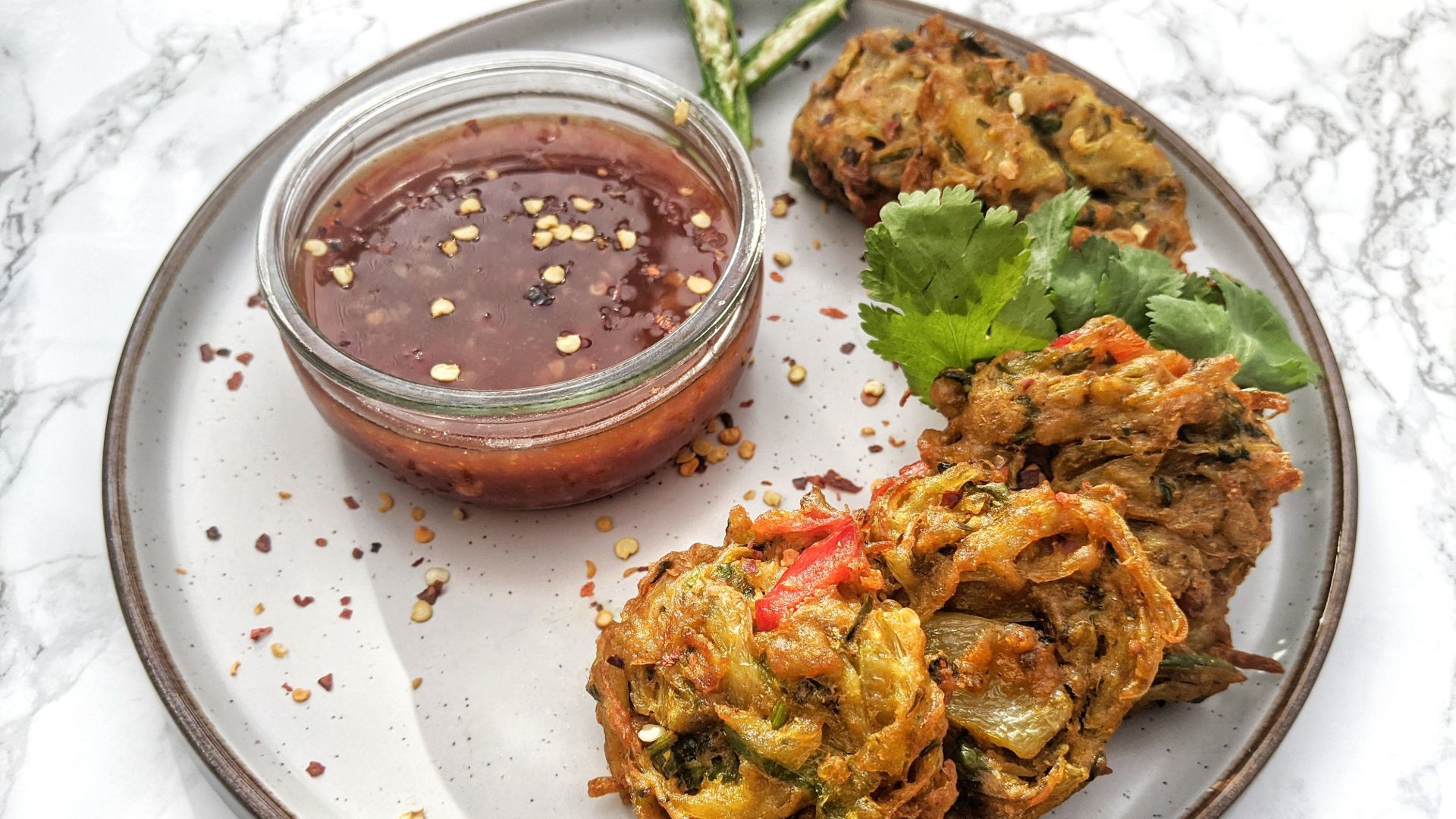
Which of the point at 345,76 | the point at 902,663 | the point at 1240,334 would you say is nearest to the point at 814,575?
the point at 902,663

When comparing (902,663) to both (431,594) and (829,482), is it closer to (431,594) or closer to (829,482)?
(829,482)

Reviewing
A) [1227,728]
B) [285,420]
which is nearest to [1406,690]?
[1227,728]

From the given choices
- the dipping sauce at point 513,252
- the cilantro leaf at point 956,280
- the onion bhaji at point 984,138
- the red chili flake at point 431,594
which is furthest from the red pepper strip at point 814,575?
the onion bhaji at point 984,138

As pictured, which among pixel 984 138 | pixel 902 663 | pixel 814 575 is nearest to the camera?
pixel 902 663

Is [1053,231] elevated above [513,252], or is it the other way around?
[1053,231]

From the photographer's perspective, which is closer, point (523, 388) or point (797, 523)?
point (797, 523)

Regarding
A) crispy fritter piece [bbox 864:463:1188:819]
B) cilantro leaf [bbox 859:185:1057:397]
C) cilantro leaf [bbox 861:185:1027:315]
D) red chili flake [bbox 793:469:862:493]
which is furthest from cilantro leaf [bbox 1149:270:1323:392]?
red chili flake [bbox 793:469:862:493]
